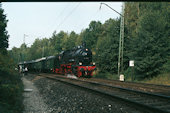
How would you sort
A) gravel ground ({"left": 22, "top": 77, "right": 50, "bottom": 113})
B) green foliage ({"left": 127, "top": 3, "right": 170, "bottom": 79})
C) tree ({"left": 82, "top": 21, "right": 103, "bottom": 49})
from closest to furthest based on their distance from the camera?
gravel ground ({"left": 22, "top": 77, "right": 50, "bottom": 113})
green foliage ({"left": 127, "top": 3, "right": 170, "bottom": 79})
tree ({"left": 82, "top": 21, "right": 103, "bottom": 49})

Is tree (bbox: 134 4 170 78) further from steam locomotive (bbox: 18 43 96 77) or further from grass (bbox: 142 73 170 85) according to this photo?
steam locomotive (bbox: 18 43 96 77)

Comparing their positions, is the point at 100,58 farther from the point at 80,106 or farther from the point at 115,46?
the point at 80,106

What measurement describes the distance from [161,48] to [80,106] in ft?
46.8

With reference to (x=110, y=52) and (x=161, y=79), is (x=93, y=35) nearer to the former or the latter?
(x=110, y=52)

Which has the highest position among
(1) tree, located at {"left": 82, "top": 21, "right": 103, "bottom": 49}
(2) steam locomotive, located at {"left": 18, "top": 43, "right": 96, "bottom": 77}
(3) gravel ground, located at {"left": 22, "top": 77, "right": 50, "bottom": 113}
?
(1) tree, located at {"left": 82, "top": 21, "right": 103, "bottom": 49}

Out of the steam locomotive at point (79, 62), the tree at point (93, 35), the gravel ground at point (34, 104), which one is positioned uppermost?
the tree at point (93, 35)

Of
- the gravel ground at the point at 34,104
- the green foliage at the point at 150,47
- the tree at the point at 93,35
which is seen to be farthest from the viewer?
the tree at the point at 93,35

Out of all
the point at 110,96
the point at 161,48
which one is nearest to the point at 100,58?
the point at 161,48

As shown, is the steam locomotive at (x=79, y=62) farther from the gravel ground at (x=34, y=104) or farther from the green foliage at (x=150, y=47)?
the gravel ground at (x=34, y=104)

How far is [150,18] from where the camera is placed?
63.9 ft

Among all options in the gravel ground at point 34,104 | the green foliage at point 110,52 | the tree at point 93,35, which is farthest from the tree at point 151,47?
the tree at point 93,35

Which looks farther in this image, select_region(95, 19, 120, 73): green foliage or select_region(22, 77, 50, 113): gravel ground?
select_region(95, 19, 120, 73): green foliage

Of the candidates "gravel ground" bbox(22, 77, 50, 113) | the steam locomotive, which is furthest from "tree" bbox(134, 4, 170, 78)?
"gravel ground" bbox(22, 77, 50, 113)

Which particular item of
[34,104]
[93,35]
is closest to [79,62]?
[34,104]
